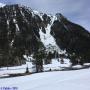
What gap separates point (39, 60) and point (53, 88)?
226 feet

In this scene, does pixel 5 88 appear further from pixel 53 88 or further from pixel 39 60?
pixel 39 60

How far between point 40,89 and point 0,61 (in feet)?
437

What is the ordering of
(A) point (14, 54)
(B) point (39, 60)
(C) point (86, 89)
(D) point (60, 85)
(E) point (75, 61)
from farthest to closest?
(A) point (14, 54)
(E) point (75, 61)
(B) point (39, 60)
(D) point (60, 85)
(C) point (86, 89)

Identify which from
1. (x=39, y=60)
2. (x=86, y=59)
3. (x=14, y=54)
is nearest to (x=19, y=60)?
(x=14, y=54)

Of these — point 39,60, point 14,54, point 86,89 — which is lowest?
point 86,89

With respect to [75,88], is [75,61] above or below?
above

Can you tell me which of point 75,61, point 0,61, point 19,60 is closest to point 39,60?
point 75,61

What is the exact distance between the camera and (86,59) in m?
151

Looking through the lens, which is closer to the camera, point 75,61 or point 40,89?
point 40,89

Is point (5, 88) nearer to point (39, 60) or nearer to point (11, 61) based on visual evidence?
point (39, 60)

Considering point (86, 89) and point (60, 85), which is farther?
point (60, 85)

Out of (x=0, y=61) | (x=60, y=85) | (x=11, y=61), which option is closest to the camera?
(x=60, y=85)

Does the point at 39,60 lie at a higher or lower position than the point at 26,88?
higher

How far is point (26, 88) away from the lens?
822 inches
